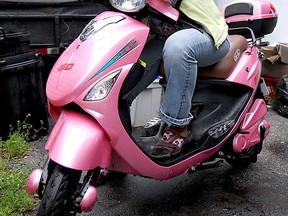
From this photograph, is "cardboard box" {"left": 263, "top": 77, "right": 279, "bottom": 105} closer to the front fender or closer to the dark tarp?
the dark tarp

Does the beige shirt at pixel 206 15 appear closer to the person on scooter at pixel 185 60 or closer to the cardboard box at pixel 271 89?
the person on scooter at pixel 185 60

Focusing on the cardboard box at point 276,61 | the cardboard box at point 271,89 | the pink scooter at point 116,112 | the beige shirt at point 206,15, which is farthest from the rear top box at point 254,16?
the cardboard box at point 271,89

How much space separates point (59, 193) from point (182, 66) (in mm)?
953

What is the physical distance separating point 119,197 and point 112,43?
1.22 meters

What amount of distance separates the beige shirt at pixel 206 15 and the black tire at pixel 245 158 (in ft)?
2.90

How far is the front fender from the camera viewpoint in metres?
2.06

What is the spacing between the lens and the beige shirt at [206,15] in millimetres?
2568

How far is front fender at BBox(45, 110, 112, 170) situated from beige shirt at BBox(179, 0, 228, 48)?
2.85ft

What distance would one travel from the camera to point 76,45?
2395 millimetres

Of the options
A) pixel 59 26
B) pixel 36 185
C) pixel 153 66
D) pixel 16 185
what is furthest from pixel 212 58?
pixel 59 26

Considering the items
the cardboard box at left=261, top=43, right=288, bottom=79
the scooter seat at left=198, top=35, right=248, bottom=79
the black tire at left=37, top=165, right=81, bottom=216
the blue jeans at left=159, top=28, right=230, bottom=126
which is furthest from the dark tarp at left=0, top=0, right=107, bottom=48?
the black tire at left=37, top=165, right=81, bottom=216

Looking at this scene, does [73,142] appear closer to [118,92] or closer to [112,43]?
[118,92]

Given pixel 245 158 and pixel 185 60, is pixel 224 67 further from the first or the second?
pixel 245 158

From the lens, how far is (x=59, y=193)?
2.06 meters
